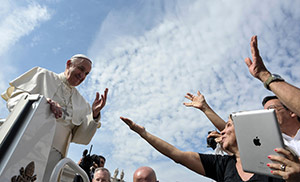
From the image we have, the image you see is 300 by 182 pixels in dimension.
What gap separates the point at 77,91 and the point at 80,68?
52 centimetres

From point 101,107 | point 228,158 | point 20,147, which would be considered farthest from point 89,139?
point 228,158

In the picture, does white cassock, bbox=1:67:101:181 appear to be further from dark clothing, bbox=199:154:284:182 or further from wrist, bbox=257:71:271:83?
wrist, bbox=257:71:271:83

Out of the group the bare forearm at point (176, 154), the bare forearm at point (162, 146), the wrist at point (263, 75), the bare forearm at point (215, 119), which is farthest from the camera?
the bare forearm at point (215, 119)

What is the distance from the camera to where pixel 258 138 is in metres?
1.86

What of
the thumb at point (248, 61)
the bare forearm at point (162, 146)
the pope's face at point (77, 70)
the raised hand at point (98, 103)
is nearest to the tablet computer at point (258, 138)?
the thumb at point (248, 61)

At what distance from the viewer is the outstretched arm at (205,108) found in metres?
3.56

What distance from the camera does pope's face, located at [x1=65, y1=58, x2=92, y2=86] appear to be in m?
3.80

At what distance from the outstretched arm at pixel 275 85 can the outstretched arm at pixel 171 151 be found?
1249mm

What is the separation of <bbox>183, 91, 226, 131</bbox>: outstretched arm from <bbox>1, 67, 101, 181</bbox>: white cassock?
1625 millimetres

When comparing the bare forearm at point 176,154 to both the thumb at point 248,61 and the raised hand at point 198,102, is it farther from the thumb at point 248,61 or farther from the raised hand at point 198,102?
the thumb at point 248,61

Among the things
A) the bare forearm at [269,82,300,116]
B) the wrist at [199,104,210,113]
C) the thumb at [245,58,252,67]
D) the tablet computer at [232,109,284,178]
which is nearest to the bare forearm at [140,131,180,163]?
the wrist at [199,104,210,113]

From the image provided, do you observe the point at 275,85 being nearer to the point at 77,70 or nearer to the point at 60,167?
the point at 60,167

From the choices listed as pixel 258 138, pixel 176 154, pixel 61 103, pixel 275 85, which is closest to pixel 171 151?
pixel 176 154

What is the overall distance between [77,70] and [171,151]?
79.1 inches
